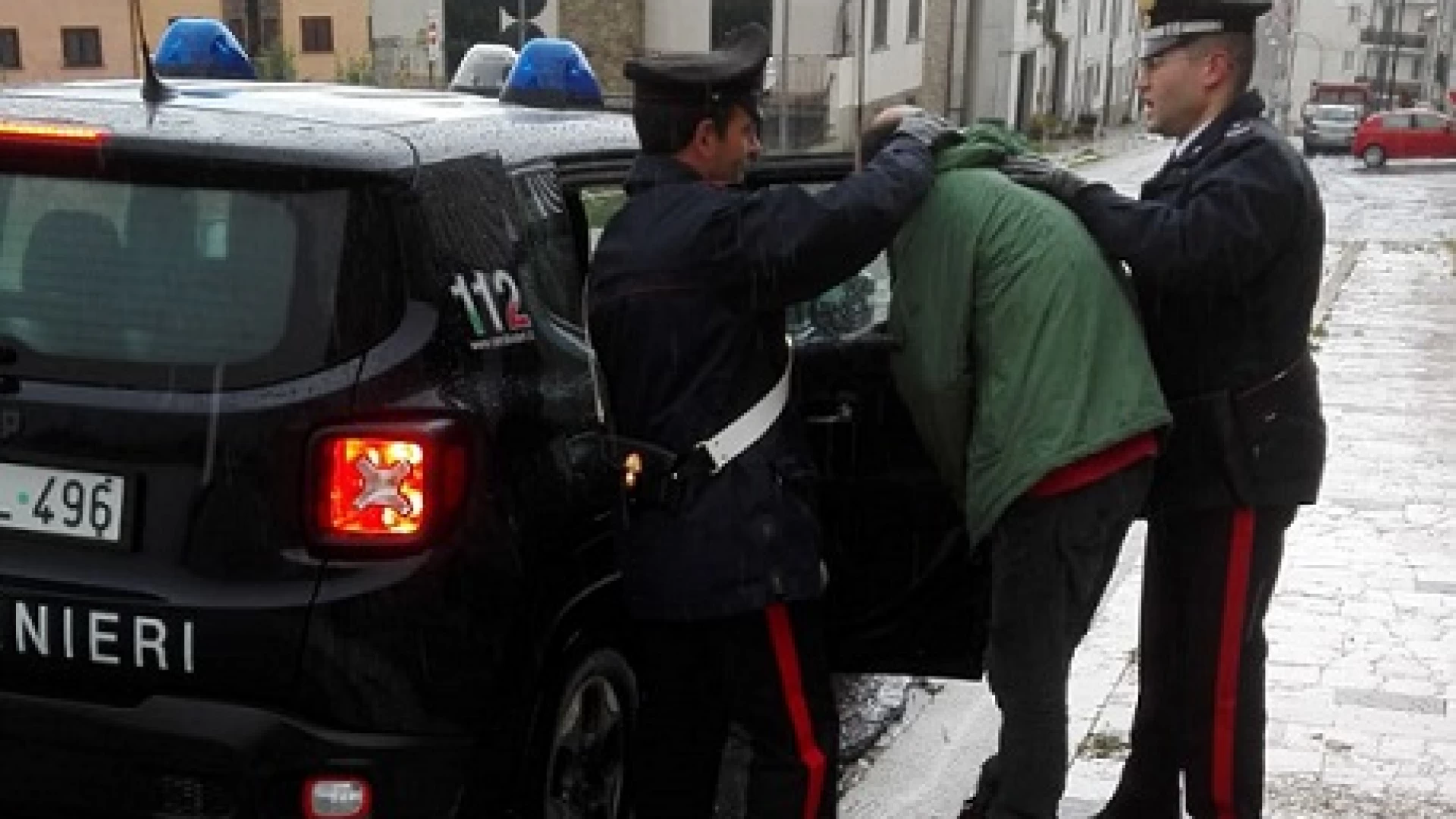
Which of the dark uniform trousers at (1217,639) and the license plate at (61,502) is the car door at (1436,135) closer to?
Answer: the dark uniform trousers at (1217,639)

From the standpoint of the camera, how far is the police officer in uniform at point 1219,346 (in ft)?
9.75

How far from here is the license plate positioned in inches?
104

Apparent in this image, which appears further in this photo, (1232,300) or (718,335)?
(1232,300)

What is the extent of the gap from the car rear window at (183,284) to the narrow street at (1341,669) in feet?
6.73

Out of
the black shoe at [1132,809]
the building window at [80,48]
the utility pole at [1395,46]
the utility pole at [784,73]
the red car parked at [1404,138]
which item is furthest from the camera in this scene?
the utility pole at [1395,46]

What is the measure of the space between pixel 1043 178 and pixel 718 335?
2.43 ft

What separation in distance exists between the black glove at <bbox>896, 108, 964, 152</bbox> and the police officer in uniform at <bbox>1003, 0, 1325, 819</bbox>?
0.42ft

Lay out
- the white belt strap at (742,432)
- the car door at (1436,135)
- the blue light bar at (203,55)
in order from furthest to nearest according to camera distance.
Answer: the car door at (1436,135)
the blue light bar at (203,55)
the white belt strap at (742,432)

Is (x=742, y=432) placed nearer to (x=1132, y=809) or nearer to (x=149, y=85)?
(x=149, y=85)

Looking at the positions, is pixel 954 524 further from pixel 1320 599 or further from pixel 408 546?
pixel 1320 599

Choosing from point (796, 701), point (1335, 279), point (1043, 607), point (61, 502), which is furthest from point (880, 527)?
point (1335, 279)

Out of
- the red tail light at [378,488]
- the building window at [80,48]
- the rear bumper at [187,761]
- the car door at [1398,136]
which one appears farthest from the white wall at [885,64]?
the rear bumper at [187,761]

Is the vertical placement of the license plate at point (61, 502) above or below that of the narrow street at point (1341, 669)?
above

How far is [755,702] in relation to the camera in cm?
297
